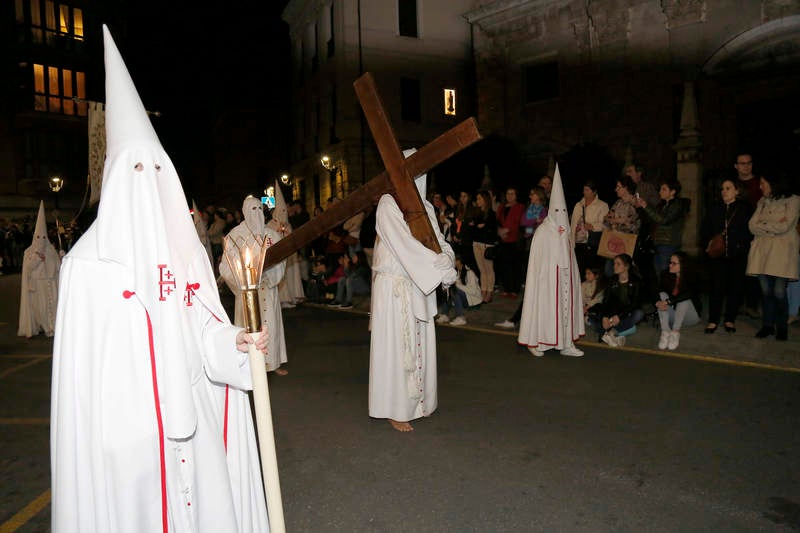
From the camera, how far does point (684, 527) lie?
3545mm

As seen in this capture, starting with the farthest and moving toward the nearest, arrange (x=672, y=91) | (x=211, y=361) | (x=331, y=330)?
(x=672, y=91), (x=331, y=330), (x=211, y=361)

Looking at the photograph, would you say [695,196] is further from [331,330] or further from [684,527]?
[684,527]

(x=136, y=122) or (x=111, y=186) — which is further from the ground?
(x=136, y=122)

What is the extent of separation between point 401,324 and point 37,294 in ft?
27.6

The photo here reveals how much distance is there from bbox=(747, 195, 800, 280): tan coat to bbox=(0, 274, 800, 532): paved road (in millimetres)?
1479

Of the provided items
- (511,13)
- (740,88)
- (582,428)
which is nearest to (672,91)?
(740,88)

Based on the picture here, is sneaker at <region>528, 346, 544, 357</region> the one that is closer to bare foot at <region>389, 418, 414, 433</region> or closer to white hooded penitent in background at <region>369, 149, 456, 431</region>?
white hooded penitent in background at <region>369, 149, 456, 431</region>

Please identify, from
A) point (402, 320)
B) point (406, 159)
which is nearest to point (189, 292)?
point (402, 320)

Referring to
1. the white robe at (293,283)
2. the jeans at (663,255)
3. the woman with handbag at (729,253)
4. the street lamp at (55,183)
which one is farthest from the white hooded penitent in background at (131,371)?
the street lamp at (55,183)

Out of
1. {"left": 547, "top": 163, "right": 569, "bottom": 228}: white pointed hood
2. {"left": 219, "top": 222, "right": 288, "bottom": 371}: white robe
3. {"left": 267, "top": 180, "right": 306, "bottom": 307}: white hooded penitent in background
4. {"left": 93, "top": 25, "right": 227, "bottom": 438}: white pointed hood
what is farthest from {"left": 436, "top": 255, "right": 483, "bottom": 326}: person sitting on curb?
{"left": 93, "top": 25, "right": 227, "bottom": 438}: white pointed hood

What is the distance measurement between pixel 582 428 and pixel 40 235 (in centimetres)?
998

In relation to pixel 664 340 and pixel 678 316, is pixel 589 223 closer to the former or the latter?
pixel 678 316

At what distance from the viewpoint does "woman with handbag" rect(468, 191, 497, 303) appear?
11531mm

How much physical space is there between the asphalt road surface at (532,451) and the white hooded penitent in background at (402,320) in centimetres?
25
